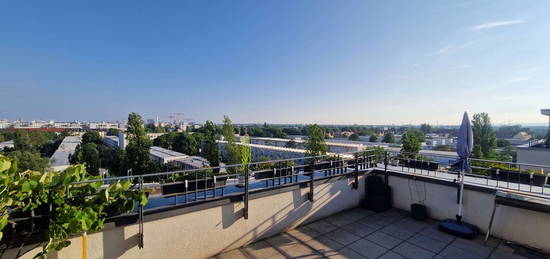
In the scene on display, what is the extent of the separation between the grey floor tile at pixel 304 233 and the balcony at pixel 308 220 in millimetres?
23

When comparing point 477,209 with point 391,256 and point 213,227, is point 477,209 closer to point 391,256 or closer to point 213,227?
point 391,256

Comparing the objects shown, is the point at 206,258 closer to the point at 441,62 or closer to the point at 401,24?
the point at 401,24

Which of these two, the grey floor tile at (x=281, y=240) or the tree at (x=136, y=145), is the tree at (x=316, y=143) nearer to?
the tree at (x=136, y=145)

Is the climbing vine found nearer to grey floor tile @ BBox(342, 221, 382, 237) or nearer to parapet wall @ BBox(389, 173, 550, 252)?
grey floor tile @ BBox(342, 221, 382, 237)

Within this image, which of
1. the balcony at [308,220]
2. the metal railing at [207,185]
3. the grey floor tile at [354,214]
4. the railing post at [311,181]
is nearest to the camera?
the metal railing at [207,185]

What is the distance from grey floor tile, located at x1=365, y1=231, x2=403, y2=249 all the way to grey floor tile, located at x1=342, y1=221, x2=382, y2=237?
121 mm

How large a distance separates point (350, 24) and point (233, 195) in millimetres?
10183

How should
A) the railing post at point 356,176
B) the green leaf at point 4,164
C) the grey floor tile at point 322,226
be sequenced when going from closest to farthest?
1. the green leaf at point 4,164
2. the grey floor tile at point 322,226
3. the railing post at point 356,176

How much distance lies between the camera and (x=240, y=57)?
62.6 ft

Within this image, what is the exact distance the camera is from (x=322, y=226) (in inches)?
207

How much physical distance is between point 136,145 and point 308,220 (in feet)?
79.3

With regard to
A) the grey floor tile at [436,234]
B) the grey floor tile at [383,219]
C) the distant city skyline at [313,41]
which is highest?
the distant city skyline at [313,41]

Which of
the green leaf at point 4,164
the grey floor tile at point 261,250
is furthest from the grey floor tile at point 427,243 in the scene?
the green leaf at point 4,164

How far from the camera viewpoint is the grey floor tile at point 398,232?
4805mm
